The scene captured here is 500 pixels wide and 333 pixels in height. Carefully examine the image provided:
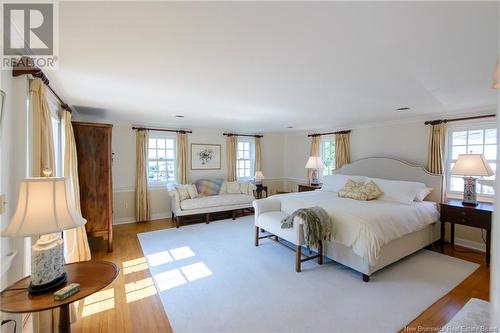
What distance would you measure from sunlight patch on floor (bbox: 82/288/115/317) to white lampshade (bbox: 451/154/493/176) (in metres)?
4.77

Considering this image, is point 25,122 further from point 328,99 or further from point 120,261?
point 328,99

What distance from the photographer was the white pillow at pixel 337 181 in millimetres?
4560

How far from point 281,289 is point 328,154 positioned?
14.1ft

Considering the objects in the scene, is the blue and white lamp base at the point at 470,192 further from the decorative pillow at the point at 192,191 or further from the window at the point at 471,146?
the decorative pillow at the point at 192,191

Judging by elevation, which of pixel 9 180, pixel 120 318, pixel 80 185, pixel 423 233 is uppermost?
pixel 9 180

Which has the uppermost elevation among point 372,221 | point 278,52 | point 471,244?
point 278,52

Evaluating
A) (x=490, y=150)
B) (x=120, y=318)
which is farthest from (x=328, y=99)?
(x=120, y=318)

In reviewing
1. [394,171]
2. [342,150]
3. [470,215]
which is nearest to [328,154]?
[342,150]

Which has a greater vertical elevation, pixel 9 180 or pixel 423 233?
pixel 9 180

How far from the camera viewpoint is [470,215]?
312 cm

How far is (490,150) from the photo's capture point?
11.5 feet

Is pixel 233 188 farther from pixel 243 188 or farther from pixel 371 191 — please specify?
pixel 371 191

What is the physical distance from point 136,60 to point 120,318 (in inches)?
90.7

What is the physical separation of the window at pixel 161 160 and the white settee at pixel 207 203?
48cm
